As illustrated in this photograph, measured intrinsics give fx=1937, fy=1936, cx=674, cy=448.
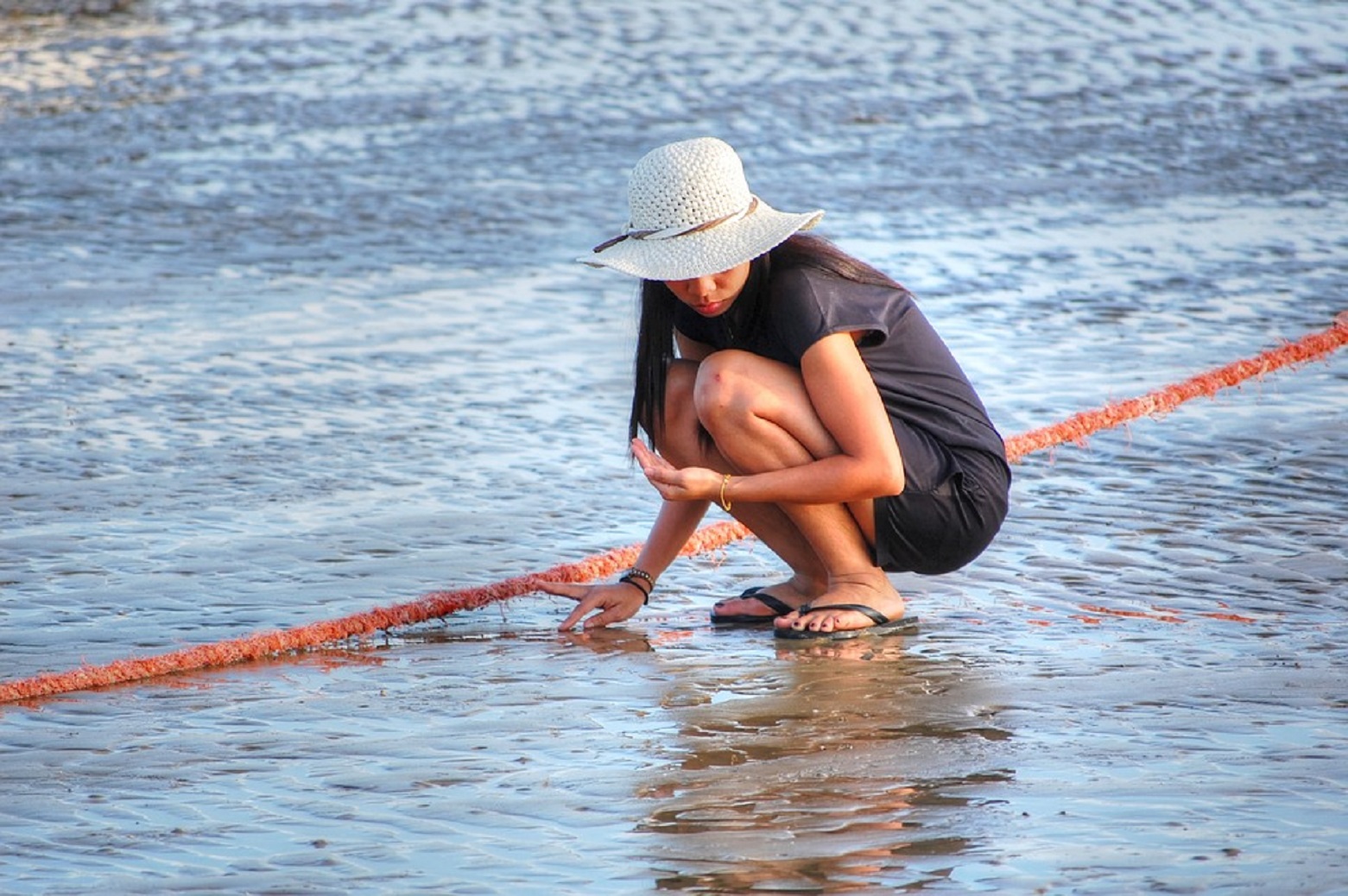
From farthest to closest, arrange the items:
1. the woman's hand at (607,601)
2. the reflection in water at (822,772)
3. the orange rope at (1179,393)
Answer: the orange rope at (1179,393) < the woman's hand at (607,601) < the reflection in water at (822,772)

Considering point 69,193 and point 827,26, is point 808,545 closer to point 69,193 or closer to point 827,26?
point 69,193

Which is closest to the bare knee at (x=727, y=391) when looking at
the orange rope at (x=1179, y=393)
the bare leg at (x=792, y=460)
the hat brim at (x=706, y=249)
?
the bare leg at (x=792, y=460)

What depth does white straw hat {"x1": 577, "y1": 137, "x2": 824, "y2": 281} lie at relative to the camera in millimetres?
3361

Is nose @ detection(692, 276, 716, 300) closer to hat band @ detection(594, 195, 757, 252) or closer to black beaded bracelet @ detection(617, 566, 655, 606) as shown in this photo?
hat band @ detection(594, 195, 757, 252)

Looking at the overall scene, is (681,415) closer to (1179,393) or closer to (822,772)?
(822,772)

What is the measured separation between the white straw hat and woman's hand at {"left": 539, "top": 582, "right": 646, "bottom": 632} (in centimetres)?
66

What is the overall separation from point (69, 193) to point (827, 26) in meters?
5.59

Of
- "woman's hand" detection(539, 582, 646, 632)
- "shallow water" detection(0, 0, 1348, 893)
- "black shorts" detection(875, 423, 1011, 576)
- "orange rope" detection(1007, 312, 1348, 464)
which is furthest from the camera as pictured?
"orange rope" detection(1007, 312, 1348, 464)

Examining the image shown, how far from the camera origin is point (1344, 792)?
2.66 meters

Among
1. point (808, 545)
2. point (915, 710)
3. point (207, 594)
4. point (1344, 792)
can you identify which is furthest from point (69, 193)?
point (1344, 792)

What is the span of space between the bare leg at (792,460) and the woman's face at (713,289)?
0.34 feet

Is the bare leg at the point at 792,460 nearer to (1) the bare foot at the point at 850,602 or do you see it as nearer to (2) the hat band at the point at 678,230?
(1) the bare foot at the point at 850,602

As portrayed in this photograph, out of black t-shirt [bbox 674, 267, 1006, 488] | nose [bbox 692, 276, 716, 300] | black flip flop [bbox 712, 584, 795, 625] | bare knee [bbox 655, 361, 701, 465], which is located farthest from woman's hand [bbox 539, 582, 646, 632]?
nose [bbox 692, 276, 716, 300]

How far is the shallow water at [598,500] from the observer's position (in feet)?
8.71
